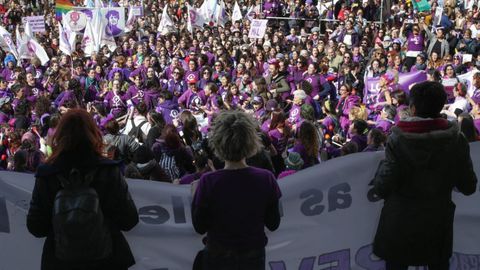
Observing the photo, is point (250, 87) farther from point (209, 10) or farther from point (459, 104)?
point (209, 10)

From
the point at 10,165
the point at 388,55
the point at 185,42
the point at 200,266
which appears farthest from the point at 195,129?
the point at 185,42

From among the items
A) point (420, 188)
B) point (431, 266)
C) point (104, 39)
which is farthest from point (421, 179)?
point (104, 39)

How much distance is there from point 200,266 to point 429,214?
118 centimetres

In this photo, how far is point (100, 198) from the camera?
→ 139 inches

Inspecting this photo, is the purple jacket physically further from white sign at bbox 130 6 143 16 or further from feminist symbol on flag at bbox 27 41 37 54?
white sign at bbox 130 6 143 16

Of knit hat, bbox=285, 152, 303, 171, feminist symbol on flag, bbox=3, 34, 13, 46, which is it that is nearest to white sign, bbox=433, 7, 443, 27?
feminist symbol on flag, bbox=3, 34, 13, 46

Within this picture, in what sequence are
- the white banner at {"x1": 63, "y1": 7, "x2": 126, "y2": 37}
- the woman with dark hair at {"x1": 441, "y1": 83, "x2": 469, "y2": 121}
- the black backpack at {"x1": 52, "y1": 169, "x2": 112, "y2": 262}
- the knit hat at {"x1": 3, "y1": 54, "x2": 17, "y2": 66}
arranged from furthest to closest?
the white banner at {"x1": 63, "y1": 7, "x2": 126, "y2": 37}, the knit hat at {"x1": 3, "y1": 54, "x2": 17, "y2": 66}, the woman with dark hair at {"x1": 441, "y1": 83, "x2": 469, "y2": 121}, the black backpack at {"x1": 52, "y1": 169, "x2": 112, "y2": 262}

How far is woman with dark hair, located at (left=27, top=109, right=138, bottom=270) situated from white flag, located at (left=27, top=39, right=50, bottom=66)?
43.4ft

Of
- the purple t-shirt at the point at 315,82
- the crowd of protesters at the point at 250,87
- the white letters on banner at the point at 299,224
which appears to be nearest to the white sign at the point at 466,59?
the crowd of protesters at the point at 250,87

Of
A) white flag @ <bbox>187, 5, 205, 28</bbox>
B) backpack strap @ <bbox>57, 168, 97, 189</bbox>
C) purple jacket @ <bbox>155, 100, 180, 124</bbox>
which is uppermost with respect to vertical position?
backpack strap @ <bbox>57, 168, 97, 189</bbox>

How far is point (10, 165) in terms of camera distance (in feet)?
24.1

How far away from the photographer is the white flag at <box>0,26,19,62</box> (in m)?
16.8

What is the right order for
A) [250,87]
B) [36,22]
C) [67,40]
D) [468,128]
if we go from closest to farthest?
[468,128] < [250,87] < [67,40] < [36,22]

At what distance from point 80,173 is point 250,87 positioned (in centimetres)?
885
